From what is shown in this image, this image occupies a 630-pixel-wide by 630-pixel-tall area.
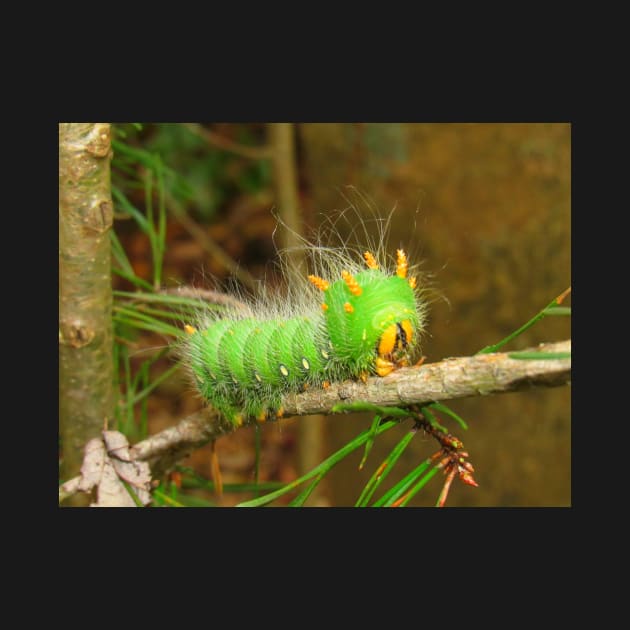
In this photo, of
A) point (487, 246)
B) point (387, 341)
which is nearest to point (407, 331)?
point (387, 341)

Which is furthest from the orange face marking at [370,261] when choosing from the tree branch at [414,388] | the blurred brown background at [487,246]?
the blurred brown background at [487,246]

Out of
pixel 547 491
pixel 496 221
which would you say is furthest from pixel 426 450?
pixel 496 221

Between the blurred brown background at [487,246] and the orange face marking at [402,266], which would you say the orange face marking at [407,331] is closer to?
the orange face marking at [402,266]

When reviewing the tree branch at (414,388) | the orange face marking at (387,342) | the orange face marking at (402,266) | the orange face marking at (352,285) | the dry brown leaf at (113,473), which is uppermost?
the orange face marking at (402,266)

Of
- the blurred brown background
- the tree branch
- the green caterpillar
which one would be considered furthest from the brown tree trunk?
the tree branch

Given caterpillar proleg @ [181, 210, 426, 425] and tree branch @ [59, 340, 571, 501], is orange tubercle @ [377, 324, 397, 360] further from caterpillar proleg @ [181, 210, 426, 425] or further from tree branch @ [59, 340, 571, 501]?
tree branch @ [59, 340, 571, 501]

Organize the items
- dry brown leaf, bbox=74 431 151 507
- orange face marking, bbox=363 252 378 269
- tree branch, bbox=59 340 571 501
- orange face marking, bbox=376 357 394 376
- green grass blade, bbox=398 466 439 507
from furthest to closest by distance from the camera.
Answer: dry brown leaf, bbox=74 431 151 507, orange face marking, bbox=363 252 378 269, orange face marking, bbox=376 357 394 376, green grass blade, bbox=398 466 439 507, tree branch, bbox=59 340 571 501
